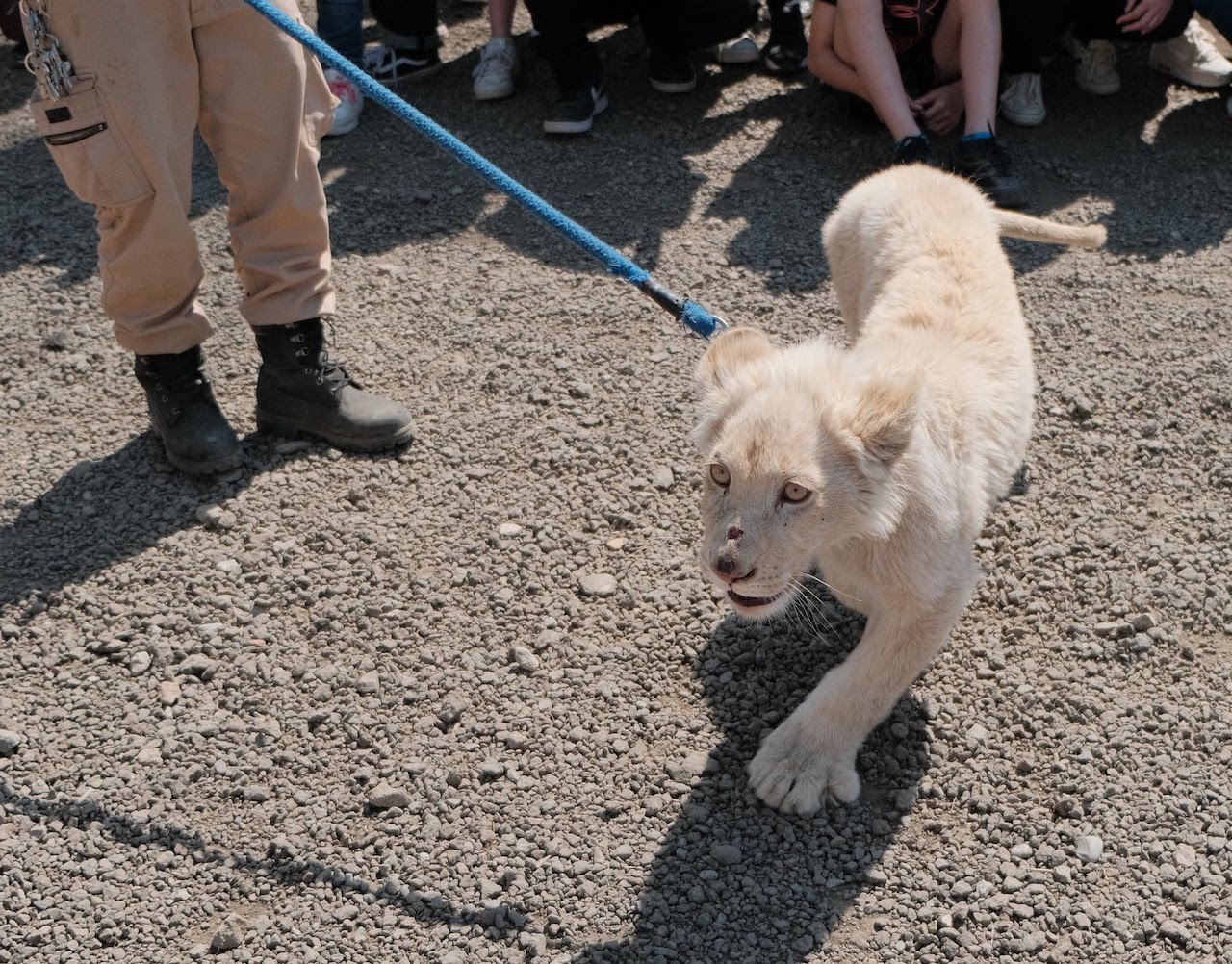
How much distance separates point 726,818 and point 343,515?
1767 mm

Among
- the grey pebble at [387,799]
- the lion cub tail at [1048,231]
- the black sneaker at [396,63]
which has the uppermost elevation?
the lion cub tail at [1048,231]

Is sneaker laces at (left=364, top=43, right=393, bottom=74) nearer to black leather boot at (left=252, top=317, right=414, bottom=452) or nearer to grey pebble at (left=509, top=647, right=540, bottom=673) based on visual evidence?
black leather boot at (left=252, top=317, right=414, bottom=452)

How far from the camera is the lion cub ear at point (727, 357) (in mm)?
3061

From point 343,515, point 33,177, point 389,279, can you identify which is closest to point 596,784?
point 343,515

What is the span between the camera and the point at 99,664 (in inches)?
140

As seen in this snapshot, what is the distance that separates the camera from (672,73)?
6.82 meters

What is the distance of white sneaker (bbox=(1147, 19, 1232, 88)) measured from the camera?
647cm

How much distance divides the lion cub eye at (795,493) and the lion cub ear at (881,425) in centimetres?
16

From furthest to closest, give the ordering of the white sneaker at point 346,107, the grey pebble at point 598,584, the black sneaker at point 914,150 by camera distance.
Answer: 1. the white sneaker at point 346,107
2. the black sneaker at point 914,150
3. the grey pebble at point 598,584

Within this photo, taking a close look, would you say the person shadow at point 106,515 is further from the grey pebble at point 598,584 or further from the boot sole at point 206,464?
the grey pebble at point 598,584

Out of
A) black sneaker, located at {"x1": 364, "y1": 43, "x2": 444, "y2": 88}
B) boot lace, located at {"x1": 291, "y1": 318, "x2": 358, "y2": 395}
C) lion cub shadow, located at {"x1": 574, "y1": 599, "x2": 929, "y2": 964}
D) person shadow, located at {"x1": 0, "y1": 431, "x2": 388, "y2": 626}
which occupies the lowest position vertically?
lion cub shadow, located at {"x1": 574, "y1": 599, "x2": 929, "y2": 964}

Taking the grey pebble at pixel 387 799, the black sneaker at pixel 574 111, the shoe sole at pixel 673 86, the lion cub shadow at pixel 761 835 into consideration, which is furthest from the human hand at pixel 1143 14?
the grey pebble at pixel 387 799

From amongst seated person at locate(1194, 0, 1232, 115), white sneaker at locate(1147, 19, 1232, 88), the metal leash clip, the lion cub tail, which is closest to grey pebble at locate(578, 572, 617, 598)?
the lion cub tail

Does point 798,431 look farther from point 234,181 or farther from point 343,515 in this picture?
point 234,181
